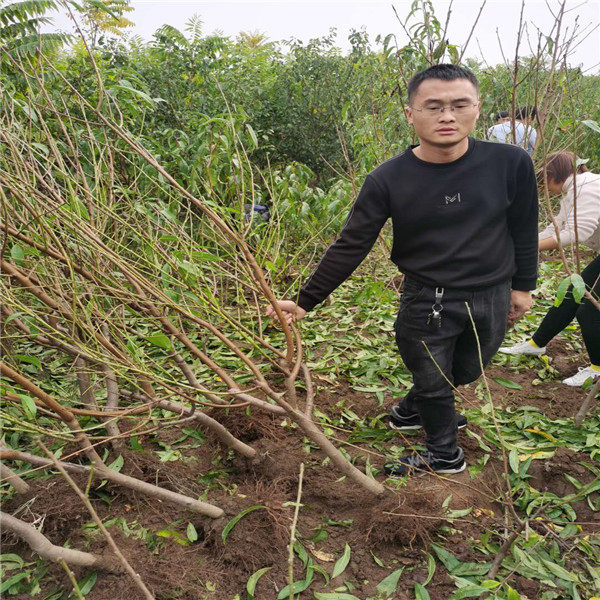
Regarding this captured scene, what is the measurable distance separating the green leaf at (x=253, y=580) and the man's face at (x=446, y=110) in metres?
1.62

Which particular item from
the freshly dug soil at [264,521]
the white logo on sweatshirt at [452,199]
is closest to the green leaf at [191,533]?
the freshly dug soil at [264,521]

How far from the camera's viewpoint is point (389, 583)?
1766 mm

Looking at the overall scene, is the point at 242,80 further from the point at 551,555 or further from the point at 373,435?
the point at 551,555

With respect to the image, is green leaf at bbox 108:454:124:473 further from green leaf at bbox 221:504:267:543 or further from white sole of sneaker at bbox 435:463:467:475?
white sole of sneaker at bbox 435:463:467:475

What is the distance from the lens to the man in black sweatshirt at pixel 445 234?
1.81m

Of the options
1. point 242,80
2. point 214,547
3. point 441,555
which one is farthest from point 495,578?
point 242,80

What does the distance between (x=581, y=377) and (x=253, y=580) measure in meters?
2.18

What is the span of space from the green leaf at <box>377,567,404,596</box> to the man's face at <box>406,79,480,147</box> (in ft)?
4.97

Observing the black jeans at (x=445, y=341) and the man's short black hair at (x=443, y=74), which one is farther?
the black jeans at (x=445, y=341)

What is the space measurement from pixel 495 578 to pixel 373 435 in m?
0.88

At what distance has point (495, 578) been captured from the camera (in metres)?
1.77

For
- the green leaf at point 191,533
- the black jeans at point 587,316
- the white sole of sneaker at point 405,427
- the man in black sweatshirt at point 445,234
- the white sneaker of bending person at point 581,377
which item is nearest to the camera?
the man in black sweatshirt at point 445,234

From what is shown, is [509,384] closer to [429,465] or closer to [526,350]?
[526,350]

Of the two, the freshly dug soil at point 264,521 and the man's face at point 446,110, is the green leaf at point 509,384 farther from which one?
the man's face at point 446,110
